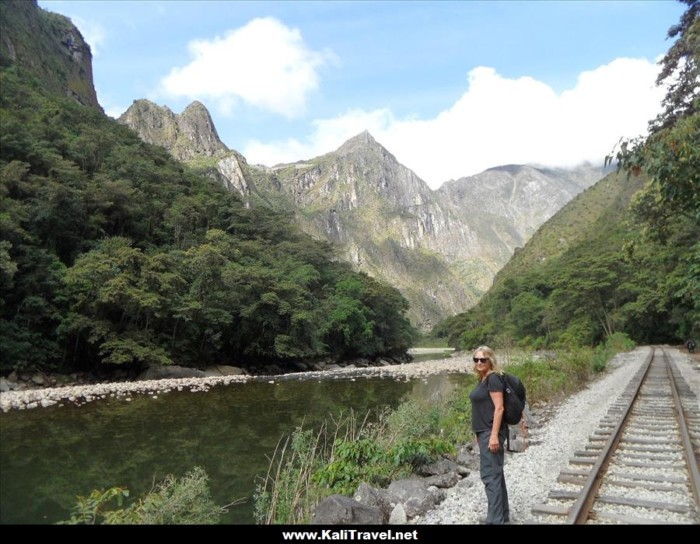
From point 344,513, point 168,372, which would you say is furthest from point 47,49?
point 344,513

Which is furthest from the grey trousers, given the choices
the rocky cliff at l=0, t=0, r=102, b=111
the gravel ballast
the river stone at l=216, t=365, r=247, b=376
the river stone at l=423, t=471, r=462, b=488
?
the rocky cliff at l=0, t=0, r=102, b=111

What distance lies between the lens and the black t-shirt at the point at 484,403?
15.1 feet

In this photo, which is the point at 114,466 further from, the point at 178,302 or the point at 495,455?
the point at 178,302

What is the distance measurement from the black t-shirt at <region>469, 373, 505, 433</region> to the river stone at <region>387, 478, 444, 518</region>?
1710mm

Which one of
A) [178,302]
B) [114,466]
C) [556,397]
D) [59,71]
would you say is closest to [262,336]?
[178,302]

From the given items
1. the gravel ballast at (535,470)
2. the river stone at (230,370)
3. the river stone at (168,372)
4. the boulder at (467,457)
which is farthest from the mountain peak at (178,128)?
the boulder at (467,457)

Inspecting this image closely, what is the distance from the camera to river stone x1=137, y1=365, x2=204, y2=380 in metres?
30.3

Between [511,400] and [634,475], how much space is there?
2936mm

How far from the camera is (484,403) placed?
187 inches

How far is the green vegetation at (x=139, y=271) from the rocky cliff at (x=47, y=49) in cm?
1336

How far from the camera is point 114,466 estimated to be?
988 centimetres

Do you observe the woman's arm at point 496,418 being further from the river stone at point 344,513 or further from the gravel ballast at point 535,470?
the river stone at point 344,513

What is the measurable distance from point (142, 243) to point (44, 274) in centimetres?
2094

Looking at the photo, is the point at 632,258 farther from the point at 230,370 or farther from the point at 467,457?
the point at 230,370
